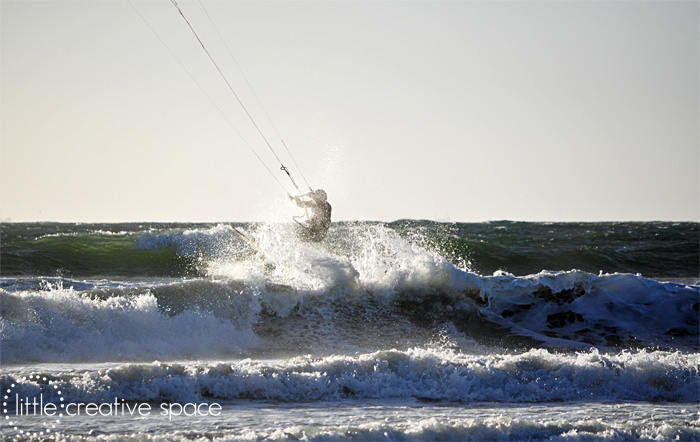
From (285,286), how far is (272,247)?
2.89 m

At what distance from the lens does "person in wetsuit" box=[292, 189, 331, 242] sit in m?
14.5

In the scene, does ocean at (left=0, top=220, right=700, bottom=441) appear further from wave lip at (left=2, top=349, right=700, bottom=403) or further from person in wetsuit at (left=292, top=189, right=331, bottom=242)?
person in wetsuit at (left=292, top=189, right=331, bottom=242)

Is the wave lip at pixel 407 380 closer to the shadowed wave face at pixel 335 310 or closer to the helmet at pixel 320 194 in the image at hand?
the shadowed wave face at pixel 335 310

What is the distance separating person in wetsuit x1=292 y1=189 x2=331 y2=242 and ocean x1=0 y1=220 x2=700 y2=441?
55 centimetres

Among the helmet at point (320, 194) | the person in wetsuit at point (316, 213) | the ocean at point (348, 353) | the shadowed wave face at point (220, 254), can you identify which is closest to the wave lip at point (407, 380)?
the ocean at point (348, 353)

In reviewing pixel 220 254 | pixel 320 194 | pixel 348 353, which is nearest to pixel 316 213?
→ pixel 320 194

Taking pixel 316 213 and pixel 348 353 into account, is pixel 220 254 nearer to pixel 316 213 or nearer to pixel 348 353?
pixel 316 213

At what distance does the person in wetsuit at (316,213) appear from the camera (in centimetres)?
1447

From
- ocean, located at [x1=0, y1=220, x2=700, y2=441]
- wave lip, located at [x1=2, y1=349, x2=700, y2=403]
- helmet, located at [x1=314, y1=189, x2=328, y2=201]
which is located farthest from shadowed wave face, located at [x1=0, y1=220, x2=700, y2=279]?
wave lip, located at [x1=2, y1=349, x2=700, y2=403]

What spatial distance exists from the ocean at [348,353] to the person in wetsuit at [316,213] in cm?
55

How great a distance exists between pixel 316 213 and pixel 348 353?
4.62 metres

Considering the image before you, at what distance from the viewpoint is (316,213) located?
1455 cm

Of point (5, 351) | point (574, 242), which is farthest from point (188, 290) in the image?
point (574, 242)

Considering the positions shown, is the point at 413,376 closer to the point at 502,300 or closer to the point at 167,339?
the point at 167,339
